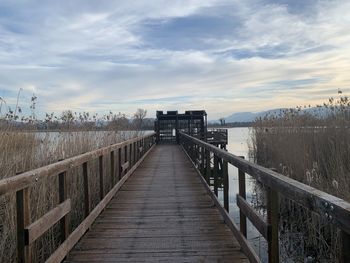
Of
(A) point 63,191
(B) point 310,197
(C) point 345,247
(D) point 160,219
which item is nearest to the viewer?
(C) point 345,247

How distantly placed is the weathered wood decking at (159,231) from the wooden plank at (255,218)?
0.53 m

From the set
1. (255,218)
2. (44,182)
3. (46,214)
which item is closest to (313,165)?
(255,218)

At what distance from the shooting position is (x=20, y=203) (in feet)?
10.1

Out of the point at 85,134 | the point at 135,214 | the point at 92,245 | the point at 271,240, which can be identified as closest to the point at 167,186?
the point at 85,134

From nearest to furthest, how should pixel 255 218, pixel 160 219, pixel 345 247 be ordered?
pixel 345 247 < pixel 255 218 < pixel 160 219

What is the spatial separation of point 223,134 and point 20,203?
3231 cm

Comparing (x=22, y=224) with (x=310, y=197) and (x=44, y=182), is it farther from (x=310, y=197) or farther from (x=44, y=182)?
(x=44, y=182)

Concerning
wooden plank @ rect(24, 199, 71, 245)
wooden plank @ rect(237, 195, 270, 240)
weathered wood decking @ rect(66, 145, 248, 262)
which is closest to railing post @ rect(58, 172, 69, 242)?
wooden plank @ rect(24, 199, 71, 245)

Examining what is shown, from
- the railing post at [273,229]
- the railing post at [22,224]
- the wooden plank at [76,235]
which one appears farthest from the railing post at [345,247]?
the wooden plank at [76,235]

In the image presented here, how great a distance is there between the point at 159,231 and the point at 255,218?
80.9 inches

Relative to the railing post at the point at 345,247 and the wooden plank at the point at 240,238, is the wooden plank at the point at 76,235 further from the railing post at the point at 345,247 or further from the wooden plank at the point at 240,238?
the railing post at the point at 345,247

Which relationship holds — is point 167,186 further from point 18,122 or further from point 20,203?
point 20,203

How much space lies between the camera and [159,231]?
5.34 meters

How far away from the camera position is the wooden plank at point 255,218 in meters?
3.17
